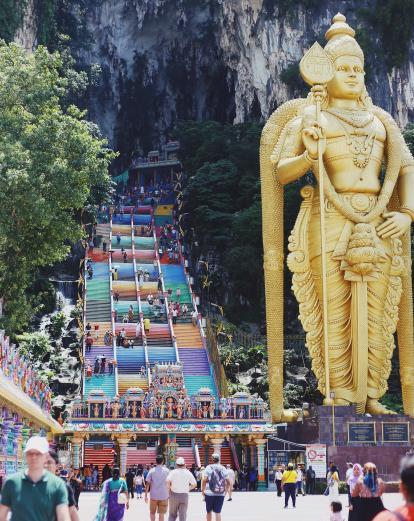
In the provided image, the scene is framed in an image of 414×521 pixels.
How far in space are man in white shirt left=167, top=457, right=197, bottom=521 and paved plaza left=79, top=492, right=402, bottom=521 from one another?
1.93 metres

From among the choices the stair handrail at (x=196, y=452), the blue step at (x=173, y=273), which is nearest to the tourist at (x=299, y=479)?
the stair handrail at (x=196, y=452)

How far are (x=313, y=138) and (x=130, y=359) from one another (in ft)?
41.1

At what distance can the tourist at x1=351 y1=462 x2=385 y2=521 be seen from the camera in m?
7.33

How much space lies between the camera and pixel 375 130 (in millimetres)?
18375

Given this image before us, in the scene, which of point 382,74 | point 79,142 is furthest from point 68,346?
point 382,74

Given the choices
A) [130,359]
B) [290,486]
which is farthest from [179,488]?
[130,359]

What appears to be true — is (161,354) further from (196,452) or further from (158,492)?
(158,492)

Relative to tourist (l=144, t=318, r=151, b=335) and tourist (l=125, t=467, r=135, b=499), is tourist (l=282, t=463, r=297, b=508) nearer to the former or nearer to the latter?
tourist (l=125, t=467, r=135, b=499)

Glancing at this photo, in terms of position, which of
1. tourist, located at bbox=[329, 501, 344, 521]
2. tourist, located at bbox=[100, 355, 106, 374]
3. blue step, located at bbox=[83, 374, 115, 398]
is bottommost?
tourist, located at bbox=[329, 501, 344, 521]

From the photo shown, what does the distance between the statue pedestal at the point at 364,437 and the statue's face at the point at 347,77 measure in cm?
572

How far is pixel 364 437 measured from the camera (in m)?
17.1

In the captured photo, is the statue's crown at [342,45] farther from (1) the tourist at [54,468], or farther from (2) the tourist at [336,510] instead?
(1) the tourist at [54,468]

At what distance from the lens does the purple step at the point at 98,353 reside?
27891 millimetres

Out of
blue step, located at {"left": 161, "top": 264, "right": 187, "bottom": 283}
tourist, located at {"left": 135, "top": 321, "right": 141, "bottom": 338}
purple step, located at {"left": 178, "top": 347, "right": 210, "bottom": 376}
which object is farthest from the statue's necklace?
blue step, located at {"left": 161, "top": 264, "right": 187, "bottom": 283}
